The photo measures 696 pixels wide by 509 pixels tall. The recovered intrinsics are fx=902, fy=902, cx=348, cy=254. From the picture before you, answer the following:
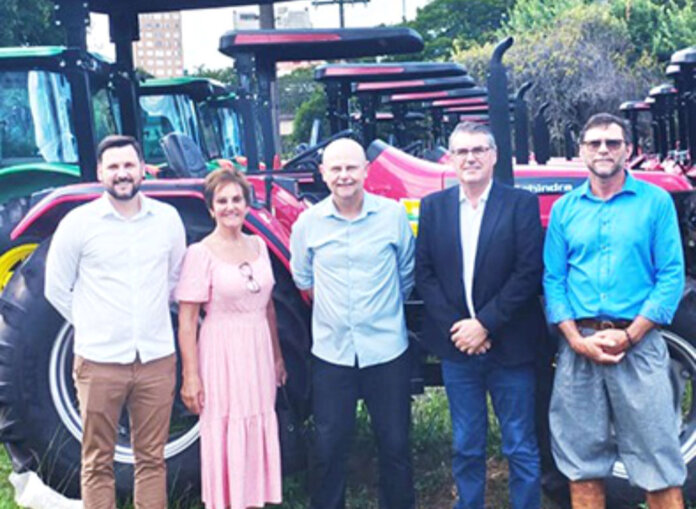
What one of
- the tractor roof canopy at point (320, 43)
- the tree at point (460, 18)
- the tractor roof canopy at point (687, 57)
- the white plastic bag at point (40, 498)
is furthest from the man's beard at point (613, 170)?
the tree at point (460, 18)

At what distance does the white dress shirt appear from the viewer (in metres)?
3.38

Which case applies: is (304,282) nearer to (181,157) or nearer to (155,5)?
(181,157)

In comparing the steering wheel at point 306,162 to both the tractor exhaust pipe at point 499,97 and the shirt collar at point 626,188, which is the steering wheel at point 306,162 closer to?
the tractor exhaust pipe at point 499,97

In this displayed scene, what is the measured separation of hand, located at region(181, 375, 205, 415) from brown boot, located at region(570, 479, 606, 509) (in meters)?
1.44

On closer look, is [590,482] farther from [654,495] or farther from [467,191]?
[467,191]

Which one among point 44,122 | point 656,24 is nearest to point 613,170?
point 44,122

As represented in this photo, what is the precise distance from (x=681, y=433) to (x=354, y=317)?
155cm

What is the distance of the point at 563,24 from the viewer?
74.3ft

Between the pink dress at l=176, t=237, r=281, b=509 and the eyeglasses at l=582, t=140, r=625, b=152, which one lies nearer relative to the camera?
the eyeglasses at l=582, t=140, r=625, b=152

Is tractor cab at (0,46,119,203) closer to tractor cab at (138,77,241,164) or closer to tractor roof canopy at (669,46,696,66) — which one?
tractor cab at (138,77,241,164)

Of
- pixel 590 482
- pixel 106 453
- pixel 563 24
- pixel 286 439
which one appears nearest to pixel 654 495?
pixel 590 482

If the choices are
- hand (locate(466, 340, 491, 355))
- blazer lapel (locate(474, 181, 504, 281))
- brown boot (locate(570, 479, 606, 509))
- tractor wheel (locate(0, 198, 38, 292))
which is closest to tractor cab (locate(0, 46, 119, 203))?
tractor wheel (locate(0, 198, 38, 292))

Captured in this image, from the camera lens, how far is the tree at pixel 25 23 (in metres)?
17.3

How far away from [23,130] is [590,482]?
542 cm
